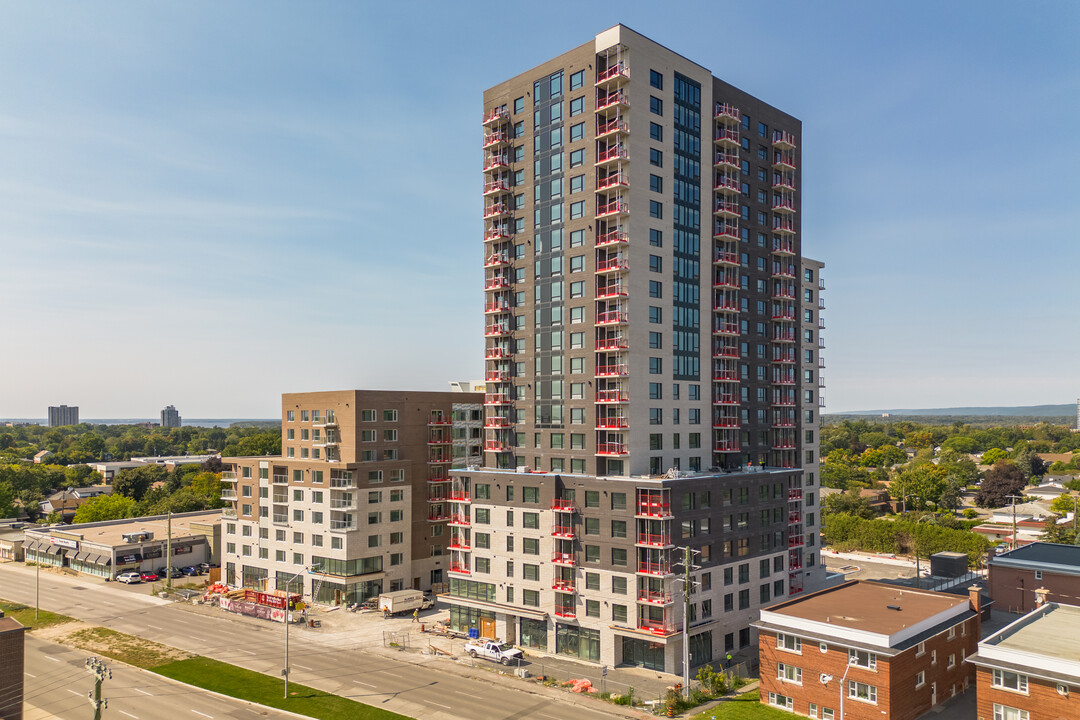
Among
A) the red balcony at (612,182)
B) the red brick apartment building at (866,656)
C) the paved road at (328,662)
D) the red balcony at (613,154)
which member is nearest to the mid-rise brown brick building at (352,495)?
the paved road at (328,662)

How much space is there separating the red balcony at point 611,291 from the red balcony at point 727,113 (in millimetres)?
26615

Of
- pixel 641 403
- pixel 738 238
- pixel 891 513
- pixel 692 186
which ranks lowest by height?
pixel 891 513

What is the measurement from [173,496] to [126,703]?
10980cm

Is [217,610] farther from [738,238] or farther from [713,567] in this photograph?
[738,238]

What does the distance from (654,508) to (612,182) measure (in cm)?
3367

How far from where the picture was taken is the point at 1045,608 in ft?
A: 202

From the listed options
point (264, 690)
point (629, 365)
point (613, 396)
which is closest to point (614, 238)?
point (629, 365)

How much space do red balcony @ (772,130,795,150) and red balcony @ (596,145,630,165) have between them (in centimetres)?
2836

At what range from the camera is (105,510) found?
14988 cm

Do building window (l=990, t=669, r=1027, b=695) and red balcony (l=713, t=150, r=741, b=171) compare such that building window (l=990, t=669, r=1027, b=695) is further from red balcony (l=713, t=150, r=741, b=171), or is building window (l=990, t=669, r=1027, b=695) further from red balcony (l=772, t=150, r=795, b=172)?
red balcony (l=772, t=150, r=795, b=172)

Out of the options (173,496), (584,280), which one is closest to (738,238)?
(584,280)

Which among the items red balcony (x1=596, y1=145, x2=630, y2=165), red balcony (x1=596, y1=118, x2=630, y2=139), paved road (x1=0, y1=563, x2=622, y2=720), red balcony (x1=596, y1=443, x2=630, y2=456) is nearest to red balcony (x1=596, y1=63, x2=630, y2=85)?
red balcony (x1=596, y1=118, x2=630, y2=139)

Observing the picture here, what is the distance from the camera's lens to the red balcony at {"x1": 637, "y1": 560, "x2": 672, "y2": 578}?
212 ft

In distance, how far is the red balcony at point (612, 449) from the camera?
2803 inches
